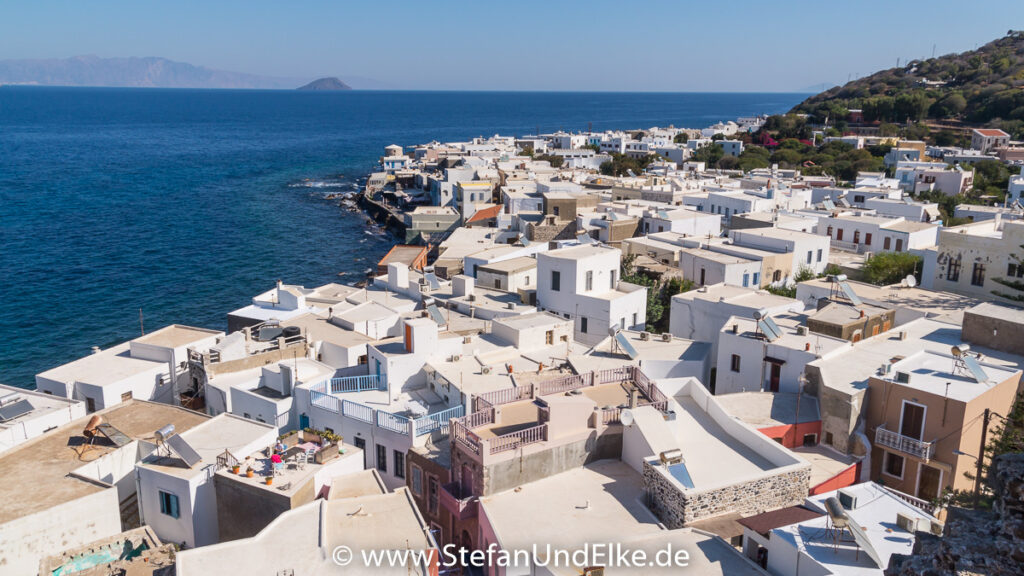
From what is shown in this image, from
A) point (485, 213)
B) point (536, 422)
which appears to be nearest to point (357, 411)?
point (536, 422)

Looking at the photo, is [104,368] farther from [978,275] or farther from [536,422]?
[978,275]

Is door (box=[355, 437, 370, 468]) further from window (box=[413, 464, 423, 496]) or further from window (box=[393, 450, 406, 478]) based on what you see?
window (box=[413, 464, 423, 496])

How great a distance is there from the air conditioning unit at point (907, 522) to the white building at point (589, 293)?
48.8ft

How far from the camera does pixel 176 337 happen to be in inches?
1030

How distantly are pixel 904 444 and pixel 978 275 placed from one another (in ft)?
50.8

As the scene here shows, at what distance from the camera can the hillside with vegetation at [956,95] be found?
329 ft

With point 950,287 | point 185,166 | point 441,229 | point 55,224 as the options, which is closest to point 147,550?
point 950,287

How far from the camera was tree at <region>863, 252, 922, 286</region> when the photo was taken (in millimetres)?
31759

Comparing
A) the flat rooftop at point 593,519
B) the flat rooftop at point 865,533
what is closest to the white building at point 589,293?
the flat rooftop at point 593,519

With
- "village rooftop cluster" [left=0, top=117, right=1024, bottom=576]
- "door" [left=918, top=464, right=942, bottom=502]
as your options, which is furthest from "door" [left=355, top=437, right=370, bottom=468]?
"door" [left=918, top=464, right=942, bottom=502]

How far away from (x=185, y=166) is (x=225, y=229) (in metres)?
54.5

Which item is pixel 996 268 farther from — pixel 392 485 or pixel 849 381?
pixel 392 485

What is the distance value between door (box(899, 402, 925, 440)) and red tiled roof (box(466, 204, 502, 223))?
4130 centimetres

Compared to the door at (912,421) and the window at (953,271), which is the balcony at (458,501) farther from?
Answer: the window at (953,271)
